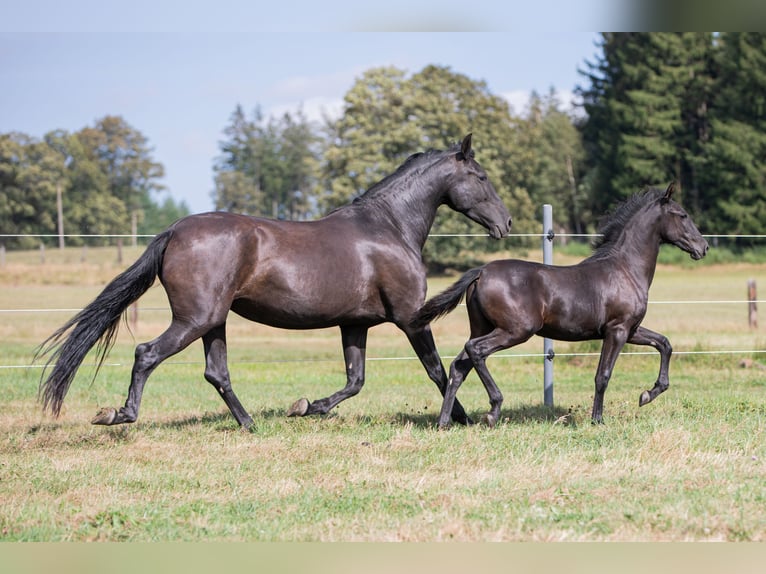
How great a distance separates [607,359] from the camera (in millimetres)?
7027

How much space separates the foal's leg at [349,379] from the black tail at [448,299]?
79 centimetres

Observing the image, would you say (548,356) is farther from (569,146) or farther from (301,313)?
(569,146)

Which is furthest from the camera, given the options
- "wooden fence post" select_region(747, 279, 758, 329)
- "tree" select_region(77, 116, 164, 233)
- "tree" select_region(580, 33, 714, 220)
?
"tree" select_region(77, 116, 164, 233)

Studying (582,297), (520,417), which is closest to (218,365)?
(520,417)

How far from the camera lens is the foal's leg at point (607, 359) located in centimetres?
700

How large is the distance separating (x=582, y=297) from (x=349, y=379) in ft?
6.75

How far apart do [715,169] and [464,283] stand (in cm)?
3995

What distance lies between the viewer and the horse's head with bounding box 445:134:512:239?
745cm

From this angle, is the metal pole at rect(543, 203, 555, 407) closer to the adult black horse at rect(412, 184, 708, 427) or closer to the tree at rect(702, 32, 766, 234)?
the adult black horse at rect(412, 184, 708, 427)

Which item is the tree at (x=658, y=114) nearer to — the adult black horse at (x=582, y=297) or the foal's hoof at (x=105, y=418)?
the adult black horse at (x=582, y=297)

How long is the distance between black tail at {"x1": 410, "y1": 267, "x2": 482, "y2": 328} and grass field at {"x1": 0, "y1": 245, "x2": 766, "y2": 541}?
0.94 meters

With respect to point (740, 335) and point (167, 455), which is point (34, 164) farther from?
point (167, 455)

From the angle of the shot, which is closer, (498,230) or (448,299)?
(448,299)

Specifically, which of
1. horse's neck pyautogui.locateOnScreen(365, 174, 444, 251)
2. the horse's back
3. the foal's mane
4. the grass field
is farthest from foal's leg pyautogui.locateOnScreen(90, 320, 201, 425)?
the foal's mane
